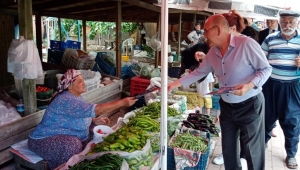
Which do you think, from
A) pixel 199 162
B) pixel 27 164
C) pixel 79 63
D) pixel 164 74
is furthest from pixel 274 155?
pixel 79 63

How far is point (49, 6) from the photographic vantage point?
758cm

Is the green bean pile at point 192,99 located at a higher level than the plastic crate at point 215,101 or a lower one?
higher

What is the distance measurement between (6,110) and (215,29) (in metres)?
2.99

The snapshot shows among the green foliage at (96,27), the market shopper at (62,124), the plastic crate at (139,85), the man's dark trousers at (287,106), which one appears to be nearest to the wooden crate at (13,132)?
the market shopper at (62,124)

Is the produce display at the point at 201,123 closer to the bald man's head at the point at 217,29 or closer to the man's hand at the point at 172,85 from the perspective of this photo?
the man's hand at the point at 172,85

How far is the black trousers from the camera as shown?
2625mm

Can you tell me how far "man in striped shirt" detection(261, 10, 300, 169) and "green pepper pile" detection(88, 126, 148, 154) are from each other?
222cm

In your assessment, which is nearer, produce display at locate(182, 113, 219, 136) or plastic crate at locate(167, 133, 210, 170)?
plastic crate at locate(167, 133, 210, 170)

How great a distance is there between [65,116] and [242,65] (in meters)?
2.06

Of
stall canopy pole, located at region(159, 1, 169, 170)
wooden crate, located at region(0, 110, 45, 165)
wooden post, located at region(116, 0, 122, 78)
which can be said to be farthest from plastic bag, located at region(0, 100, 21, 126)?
wooden post, located at region(116, 0, 122, 78)

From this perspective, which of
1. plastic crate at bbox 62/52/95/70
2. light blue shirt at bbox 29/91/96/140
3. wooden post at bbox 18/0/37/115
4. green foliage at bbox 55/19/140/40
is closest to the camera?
light blue shirt at bbox 29/91/96/140

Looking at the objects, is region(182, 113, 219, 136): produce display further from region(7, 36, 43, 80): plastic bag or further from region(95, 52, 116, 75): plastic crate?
region(95, 52, 116, 75): plastic crate

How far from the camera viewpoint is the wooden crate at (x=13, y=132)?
3.28 m

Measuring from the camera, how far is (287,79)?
3781mm
